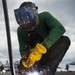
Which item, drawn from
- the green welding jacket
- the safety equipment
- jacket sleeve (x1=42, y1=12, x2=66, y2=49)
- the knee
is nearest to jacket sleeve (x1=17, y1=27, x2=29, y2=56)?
the green welding jacket

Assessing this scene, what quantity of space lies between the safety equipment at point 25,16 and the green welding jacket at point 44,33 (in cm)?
41

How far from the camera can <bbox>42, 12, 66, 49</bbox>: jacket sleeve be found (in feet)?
13.1

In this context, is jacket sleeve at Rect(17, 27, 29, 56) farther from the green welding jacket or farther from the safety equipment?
the safety equipment

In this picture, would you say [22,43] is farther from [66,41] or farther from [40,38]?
[66,41]

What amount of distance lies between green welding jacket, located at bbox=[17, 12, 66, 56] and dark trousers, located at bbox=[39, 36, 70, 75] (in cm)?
11

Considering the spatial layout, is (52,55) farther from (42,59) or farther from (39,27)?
(39,27)

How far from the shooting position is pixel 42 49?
3758 millimetres

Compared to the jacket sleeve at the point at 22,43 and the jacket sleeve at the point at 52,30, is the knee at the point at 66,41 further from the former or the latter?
the jacket sleeve at the point at 22,43

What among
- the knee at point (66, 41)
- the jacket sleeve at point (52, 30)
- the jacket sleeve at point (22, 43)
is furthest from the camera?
the jacket sleeve at point (22, 43)

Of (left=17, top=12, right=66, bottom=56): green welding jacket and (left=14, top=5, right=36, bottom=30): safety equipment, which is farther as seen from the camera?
(left=17, top=12, right=66, bottom=56): green welding jacket

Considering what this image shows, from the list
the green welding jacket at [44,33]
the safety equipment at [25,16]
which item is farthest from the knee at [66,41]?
the safety equipment at [25,16]

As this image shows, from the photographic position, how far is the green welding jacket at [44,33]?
4.04m

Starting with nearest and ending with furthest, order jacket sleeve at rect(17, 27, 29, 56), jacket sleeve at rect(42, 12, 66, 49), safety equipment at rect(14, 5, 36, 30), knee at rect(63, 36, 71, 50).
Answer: safety equipment at rect(14, 5, 36, 30)
jacket sleeve at rect(42, 12, 66, 49)
knee at rect(63, 36, 71, 50)
jacket sleeve at rect(17, 27, 29, 56)

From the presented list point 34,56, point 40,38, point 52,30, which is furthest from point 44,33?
point 34,56
